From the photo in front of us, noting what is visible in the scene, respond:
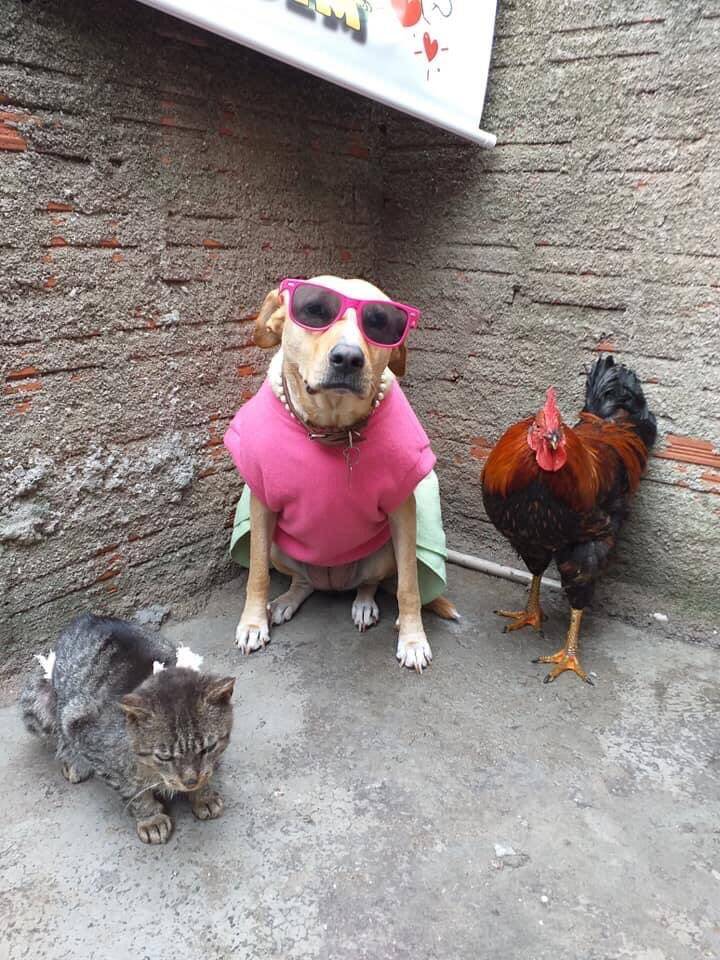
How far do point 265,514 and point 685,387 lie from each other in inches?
78.1

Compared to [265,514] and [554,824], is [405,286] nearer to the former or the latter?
[265,514]

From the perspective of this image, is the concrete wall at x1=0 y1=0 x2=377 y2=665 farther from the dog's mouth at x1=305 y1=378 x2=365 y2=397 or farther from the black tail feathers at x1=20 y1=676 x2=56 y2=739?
the dog's mouth at x1=305 y1=378 x2=365 y2=397

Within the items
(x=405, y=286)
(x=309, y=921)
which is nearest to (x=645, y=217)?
(x=405, y=286)

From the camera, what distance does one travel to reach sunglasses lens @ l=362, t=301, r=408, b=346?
2.29 meters

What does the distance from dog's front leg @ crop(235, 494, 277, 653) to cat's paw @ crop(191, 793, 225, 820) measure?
35.4 inches

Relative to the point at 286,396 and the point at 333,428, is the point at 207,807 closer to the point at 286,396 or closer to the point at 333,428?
the point at 333,428

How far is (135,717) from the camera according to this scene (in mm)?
1897

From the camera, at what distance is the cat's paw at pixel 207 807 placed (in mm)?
2098

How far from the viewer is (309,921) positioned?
180cm

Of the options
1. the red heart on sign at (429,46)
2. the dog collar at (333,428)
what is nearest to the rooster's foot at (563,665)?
the dog collar at (333,428)

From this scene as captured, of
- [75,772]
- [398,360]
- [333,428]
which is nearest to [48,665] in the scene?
[75,772]

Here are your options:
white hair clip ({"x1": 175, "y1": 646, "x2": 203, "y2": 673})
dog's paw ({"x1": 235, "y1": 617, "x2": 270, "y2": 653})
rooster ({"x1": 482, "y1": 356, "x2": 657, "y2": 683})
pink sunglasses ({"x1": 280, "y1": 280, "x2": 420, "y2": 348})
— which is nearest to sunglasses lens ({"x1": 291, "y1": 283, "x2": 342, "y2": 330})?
pink sunglasses ({"x1": 280, "y1": 280, "x2": 420, "y2": 348})

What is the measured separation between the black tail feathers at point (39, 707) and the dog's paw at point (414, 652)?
140 centimetres

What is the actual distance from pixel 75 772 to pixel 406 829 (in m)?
1.10
